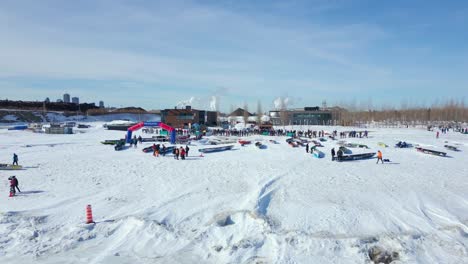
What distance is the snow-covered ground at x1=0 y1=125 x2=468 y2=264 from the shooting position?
9078 mm

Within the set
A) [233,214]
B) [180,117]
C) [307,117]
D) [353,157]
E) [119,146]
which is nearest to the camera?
[233,214]

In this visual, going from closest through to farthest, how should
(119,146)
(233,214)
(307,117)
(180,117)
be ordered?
(233,214) → (119,146) → (180,117) → (307,117)

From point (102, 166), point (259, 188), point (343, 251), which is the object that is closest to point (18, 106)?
point (102, 166)

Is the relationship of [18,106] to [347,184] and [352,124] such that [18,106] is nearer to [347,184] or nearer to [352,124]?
[352,124]

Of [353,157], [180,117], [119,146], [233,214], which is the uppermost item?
[180,117]

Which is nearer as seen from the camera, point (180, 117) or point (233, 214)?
point (233, 214)

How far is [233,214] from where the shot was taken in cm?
1178

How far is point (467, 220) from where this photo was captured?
38.8ft

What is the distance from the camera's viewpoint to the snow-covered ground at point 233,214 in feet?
29.8

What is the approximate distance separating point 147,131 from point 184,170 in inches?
1340

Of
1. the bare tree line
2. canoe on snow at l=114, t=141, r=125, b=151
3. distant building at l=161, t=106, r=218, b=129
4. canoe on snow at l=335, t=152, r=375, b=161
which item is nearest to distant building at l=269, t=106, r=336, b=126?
the bare tree line

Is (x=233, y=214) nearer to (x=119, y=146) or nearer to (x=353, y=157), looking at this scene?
(x=353, y=157)

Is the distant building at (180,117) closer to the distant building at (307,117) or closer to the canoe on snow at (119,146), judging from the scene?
the distant building at (307,117)

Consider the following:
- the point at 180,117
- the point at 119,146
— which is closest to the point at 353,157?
the point at 119,146
